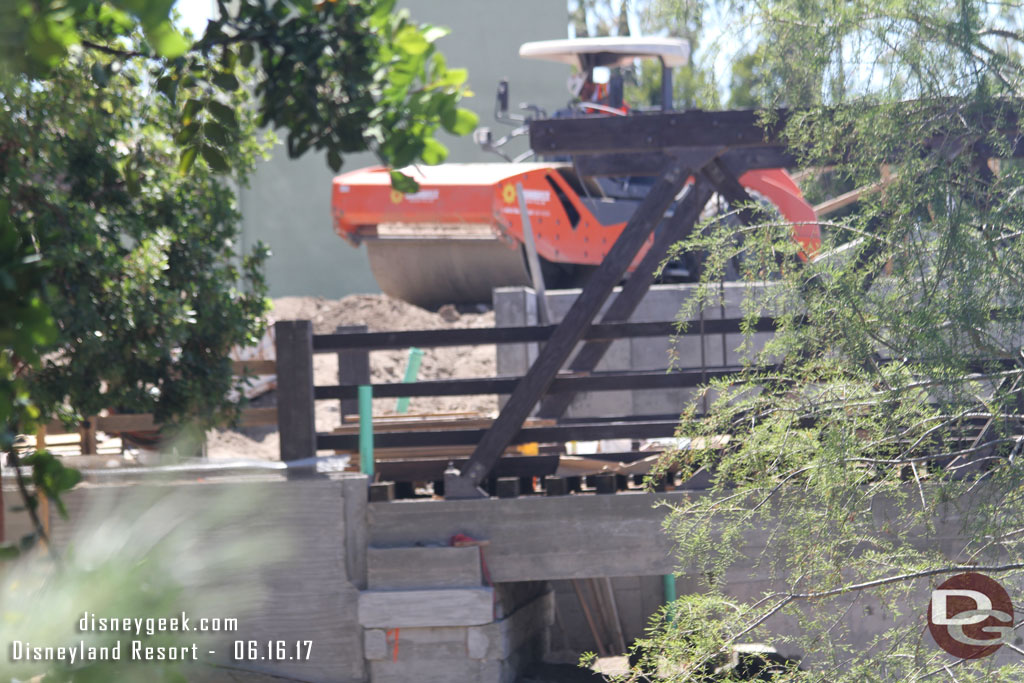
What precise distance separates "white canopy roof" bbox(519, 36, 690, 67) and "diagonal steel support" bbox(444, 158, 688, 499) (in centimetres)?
469

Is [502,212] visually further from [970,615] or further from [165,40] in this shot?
[165,40]

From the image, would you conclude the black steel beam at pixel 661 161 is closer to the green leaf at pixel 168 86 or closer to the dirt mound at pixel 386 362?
the green leaf at pixel 168 86

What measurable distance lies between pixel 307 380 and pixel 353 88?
12.7ft

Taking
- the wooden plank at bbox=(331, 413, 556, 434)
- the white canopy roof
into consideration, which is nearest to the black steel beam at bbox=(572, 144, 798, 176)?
the wooden plank at bbox=(331, 413, 556, 434)

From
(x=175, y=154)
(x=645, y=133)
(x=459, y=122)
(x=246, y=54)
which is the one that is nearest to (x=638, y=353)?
(x=645, y=133)

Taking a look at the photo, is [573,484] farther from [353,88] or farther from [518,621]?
[353,88]

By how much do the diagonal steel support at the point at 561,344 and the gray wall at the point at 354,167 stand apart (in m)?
15.3

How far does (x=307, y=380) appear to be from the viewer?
6.13 m

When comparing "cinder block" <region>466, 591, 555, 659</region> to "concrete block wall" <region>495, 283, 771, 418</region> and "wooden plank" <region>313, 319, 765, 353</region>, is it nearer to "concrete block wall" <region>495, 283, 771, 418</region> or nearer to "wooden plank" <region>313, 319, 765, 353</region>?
"wooden plank" <region>313, 319, 765, 353</region>

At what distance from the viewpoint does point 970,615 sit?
13.0 feet

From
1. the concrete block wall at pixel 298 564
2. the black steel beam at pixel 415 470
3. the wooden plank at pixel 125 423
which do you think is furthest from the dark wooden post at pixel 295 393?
the wooden plank at pixel 125 423

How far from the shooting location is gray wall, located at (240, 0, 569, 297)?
68.9 feet

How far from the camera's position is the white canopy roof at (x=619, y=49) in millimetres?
10789

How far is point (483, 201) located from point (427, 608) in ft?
23.7
